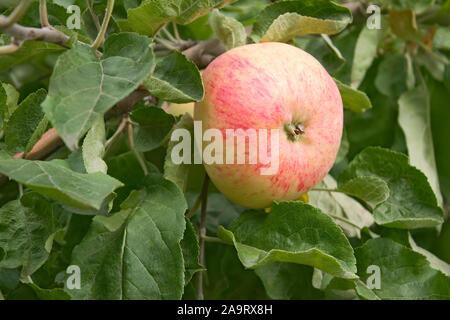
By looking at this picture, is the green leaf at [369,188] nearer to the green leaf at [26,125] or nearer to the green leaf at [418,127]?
the green leaf at [418,127]

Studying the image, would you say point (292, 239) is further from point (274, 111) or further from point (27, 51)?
point (27, 51)

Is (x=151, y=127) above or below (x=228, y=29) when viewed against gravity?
below

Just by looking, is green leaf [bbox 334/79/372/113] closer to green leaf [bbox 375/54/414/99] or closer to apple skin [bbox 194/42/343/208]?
apple skin [bbox 194/42/343/208]

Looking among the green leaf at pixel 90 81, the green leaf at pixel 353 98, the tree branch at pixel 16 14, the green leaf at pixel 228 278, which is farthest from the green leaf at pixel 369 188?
the tree branch at pixel 16 14

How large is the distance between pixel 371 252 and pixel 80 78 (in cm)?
42

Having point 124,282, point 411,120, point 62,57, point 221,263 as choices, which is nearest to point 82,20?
point 62,57

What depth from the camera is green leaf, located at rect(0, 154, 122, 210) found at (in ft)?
1.72

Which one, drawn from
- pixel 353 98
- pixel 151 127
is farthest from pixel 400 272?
pixel 151 127

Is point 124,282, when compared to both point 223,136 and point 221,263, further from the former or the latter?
point 221,263

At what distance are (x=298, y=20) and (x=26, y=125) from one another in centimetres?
32

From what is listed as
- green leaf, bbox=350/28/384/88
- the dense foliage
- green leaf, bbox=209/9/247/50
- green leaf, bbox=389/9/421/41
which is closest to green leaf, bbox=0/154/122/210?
the dense foliage

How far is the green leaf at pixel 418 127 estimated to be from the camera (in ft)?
3.27

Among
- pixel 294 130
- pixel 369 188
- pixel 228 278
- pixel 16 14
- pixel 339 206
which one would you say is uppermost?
pixel 16 14

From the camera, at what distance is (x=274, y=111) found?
648 millimetres
